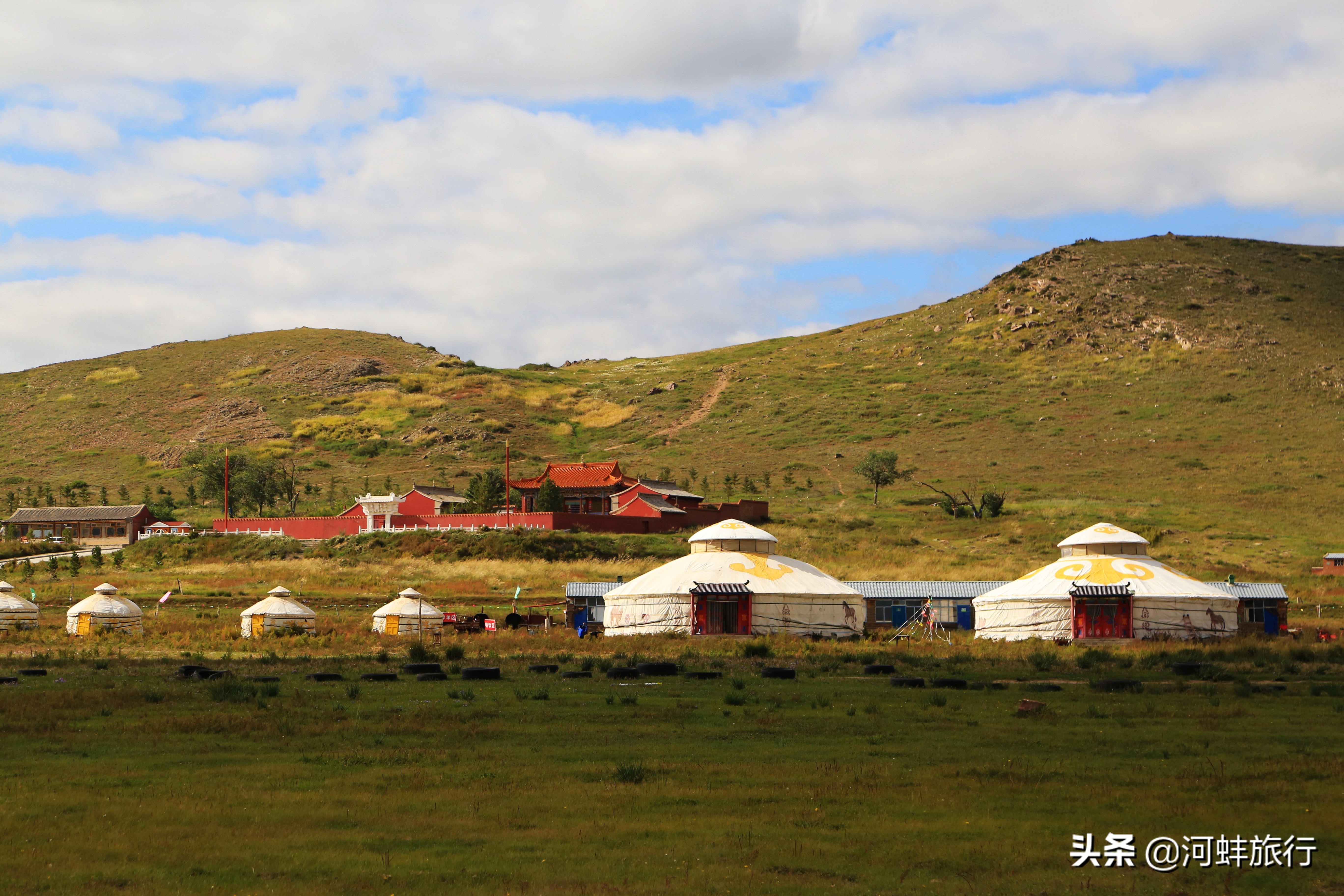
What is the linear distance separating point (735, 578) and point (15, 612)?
98.5 ft

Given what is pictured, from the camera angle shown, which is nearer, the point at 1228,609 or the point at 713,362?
the point at 1228,609

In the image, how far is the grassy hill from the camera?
8844 cm

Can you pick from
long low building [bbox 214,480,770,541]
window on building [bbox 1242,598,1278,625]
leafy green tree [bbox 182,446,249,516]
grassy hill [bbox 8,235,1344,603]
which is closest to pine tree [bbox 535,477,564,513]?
long low building [bbox 214,480,770,541]

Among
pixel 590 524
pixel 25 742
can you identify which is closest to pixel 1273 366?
pixel 590 524

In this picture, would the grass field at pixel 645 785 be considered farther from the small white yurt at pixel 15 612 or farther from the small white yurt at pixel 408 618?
the small white yurt at pixel 15 612

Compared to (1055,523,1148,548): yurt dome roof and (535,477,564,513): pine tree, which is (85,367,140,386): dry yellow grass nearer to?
(535,477,564,513): pine tree

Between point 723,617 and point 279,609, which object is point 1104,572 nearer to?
point 723,617

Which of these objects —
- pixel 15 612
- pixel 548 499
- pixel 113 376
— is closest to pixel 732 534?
pixel 15 612

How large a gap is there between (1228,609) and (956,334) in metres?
129

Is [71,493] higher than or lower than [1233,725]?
higher

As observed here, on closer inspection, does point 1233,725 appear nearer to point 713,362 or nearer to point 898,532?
point 898,532

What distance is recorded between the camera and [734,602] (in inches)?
2012

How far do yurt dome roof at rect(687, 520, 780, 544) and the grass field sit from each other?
2208 centimetres

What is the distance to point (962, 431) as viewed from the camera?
130625 mm
